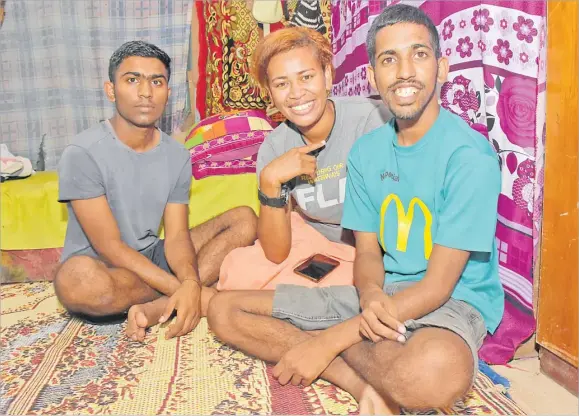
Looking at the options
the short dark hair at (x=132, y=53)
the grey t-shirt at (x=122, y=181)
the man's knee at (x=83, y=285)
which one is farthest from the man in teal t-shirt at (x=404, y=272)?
the short dark hair at (x=132, y=53)

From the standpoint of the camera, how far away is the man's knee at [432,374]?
121cm

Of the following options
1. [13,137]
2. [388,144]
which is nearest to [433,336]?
[388,144]

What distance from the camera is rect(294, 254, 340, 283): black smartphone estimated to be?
5.96 feet

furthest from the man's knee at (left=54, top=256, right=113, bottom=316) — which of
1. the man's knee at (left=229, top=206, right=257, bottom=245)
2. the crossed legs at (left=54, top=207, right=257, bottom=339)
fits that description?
the man's knee at (left=229, top=206, right=257, bottom=245)

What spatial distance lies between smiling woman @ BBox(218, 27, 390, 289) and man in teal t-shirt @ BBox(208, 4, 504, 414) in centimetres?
21

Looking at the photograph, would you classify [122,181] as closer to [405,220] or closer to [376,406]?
[405,220]

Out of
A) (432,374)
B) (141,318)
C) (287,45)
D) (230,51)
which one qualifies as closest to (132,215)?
(141,318)

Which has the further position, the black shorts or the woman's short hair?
the black shorts

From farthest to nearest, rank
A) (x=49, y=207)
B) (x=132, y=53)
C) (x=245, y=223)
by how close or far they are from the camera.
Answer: (x=49, y=207)
(x=245, y=223)
(x=132, y=53)

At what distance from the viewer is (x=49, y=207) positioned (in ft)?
8.84

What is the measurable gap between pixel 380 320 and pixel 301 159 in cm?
69

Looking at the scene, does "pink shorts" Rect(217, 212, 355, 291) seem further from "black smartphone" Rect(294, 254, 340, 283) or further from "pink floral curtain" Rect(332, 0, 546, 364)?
"pink floral curtain" Rect(332, 0, 546, 364)

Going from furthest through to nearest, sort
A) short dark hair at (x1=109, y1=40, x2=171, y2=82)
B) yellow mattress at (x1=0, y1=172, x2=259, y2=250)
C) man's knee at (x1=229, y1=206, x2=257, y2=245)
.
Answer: yellow mattress at (x1=0, y1=172, x2=259, y2=250) → man's knee at (x1=229, y1=206, x2=257, y2=245) → short dark hair at (x1=109, y1=40, x2=171, y2=82)

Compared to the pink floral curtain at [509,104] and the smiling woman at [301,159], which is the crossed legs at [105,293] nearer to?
the smiling woman at [301,159]
